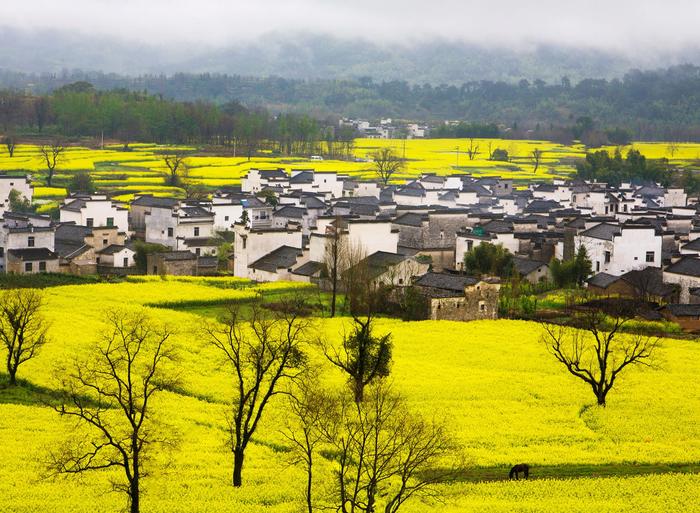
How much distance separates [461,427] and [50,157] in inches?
2530

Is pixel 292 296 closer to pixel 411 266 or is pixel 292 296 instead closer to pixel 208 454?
pixel 411 266

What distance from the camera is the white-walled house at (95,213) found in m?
59.3

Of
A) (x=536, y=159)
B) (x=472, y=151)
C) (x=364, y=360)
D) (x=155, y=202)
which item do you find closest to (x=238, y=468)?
(x=364, y=360)

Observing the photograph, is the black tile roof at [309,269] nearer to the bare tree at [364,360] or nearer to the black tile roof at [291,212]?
the black tile roof at [291,212]

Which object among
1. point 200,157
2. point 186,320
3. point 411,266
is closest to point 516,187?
point 200,157

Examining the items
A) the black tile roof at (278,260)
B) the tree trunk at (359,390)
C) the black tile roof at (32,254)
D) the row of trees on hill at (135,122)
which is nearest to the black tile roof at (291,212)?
the black tile roof at (278,260)

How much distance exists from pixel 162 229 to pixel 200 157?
37804 mm

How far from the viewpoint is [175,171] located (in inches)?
3167

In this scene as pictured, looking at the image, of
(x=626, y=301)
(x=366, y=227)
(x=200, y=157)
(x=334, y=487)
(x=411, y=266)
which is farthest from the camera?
(x=200, y=157)

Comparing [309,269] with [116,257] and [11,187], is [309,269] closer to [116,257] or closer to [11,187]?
[116,257]

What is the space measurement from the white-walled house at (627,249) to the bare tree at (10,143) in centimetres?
5161

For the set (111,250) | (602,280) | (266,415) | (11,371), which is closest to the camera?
(266,415)

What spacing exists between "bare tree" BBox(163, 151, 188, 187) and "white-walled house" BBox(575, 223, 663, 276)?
3619 centimetres

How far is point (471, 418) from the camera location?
26859 millimetres
